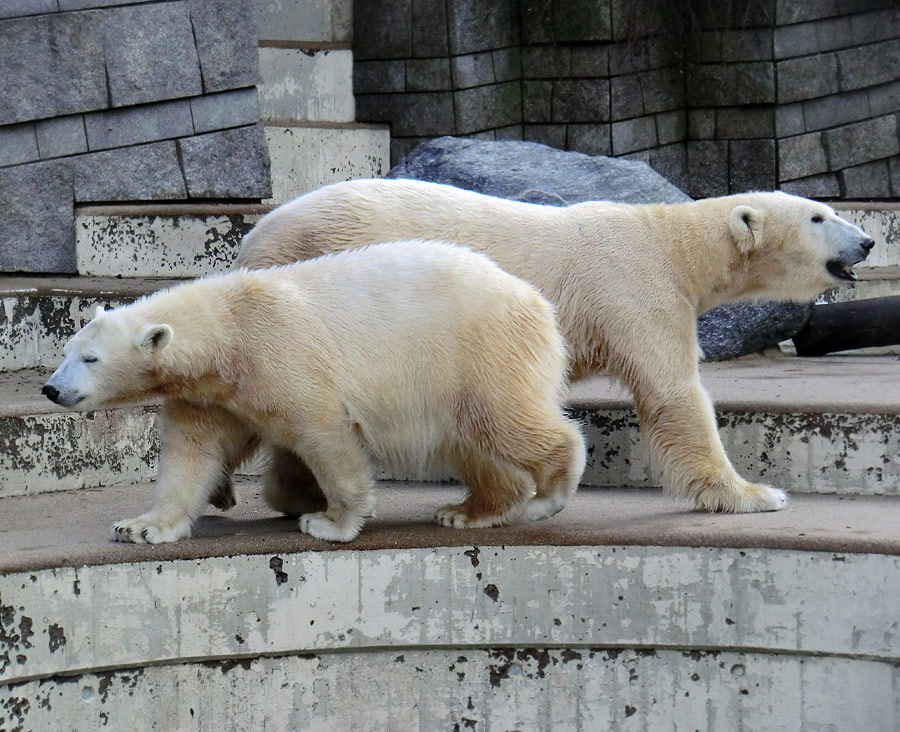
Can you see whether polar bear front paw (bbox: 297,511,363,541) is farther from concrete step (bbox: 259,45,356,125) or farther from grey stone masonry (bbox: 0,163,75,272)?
concrete step (bbox: 259,45,356,125)

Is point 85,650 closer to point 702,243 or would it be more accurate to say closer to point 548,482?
point 548,482

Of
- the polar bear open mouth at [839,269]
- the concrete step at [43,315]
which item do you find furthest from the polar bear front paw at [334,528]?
the concrete step at [43,315]

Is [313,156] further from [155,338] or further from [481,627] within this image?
[481,627]

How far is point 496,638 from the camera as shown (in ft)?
9.59

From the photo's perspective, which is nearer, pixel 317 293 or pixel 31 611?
pixel 31 611

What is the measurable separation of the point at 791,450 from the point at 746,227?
65 cm

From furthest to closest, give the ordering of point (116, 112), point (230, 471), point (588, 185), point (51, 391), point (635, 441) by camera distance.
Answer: point (116, 112) → point (588, 185) → point (635, 441) → point (230, 471) → point (51, 391)

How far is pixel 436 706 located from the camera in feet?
9.66

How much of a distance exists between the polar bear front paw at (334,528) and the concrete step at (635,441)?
0.84 metres

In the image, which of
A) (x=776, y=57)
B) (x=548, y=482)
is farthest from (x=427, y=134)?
(x=548, y=482)

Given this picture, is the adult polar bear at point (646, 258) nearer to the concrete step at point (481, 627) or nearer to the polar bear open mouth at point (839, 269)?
the polar bear open mouth at point (839, 269)

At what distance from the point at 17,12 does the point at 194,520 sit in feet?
8.46

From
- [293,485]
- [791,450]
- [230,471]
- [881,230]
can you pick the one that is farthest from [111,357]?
[881,230]

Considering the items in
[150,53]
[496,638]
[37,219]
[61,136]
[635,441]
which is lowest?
[496,638]
